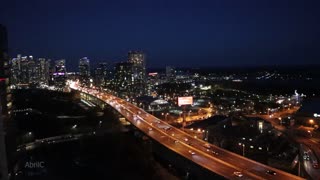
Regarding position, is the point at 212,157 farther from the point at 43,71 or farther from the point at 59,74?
the point at 43,71

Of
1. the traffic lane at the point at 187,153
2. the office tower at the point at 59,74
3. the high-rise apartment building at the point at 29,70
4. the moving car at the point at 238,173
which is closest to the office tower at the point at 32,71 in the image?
the high-rise apartment building at the point at 29,70

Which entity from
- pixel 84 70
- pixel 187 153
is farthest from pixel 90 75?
pixel 187 153

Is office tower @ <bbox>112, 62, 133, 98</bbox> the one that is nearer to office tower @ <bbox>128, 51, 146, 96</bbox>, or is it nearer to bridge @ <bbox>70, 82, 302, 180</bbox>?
office tower @ <bbox>128, 51, 146, 96</bbox>

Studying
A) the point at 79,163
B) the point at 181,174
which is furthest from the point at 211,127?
the point at 79,163

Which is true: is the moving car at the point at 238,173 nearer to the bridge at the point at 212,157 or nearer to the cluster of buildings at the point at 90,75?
the bridge at the point at 212,157

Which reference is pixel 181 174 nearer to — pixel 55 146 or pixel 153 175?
pixel 153 175

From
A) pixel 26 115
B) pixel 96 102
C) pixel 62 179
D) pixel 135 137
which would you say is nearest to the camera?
pixel 62 179

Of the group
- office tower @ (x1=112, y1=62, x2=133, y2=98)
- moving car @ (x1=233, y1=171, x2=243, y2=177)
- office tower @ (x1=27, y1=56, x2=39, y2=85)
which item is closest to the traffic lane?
moving car @ (x1=233, y1=171, x2=243, y2=177)
